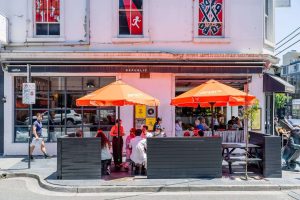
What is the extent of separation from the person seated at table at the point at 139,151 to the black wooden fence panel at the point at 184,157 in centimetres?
42

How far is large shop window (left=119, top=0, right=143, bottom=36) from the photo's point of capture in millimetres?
16188

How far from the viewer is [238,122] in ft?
55.4

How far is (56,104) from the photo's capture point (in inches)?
634

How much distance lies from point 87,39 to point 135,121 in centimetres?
363

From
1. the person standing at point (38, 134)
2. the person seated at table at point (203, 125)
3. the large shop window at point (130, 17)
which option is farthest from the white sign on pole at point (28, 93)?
the person seated at table at point (203, 125)

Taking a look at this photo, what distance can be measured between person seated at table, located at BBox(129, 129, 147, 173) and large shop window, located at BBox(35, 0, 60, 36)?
680 cm

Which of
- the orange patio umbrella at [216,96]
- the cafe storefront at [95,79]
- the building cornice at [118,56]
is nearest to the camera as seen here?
the orange patio umbrella at [216,96]

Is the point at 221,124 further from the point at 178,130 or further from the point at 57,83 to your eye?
the point at 57,83

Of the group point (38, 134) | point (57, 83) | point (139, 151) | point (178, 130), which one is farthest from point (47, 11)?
point (139, 151)

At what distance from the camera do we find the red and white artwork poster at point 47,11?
16.1 m

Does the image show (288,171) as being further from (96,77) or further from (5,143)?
(5,143)

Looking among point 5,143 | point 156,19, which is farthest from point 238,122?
point 5,143

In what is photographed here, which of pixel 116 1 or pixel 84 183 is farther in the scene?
pixel 116 1

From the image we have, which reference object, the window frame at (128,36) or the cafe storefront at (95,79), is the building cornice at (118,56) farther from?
the window frame at (128,36)
